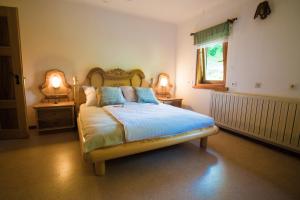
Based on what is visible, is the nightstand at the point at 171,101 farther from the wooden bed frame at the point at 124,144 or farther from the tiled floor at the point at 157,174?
the tiled floor at the point at 157,174

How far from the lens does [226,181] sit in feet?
5.90

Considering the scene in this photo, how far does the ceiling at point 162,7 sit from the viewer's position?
325cm

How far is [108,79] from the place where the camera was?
3852 millimetres

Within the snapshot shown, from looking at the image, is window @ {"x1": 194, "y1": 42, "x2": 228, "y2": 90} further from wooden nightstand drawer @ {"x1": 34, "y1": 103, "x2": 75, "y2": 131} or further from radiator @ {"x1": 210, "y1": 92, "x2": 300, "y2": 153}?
wooden nightstand drawer @ {"x1": 34, "y1": 103, "x2": 75, "y2": 131}

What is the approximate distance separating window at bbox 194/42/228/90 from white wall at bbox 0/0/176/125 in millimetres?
1169

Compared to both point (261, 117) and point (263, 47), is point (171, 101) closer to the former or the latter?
point (261, 117)

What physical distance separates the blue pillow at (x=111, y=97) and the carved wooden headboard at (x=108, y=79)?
23.9 inches

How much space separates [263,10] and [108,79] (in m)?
3.19

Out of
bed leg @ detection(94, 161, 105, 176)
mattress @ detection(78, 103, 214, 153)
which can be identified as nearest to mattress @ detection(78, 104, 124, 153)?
mattress @ detection(78, 103, 214, 153)

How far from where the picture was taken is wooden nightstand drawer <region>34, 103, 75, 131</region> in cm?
303

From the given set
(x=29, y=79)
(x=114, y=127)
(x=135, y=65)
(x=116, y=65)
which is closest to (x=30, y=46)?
(x=29, y=79)

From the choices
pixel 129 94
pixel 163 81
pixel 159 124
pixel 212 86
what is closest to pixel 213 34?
pixel 212 86

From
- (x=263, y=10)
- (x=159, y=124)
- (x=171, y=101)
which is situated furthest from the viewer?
(x=171, y=101)

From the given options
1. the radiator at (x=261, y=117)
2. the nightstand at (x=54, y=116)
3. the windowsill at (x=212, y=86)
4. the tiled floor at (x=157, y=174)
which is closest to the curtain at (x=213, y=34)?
the windowsill at (x=212, y=86)
